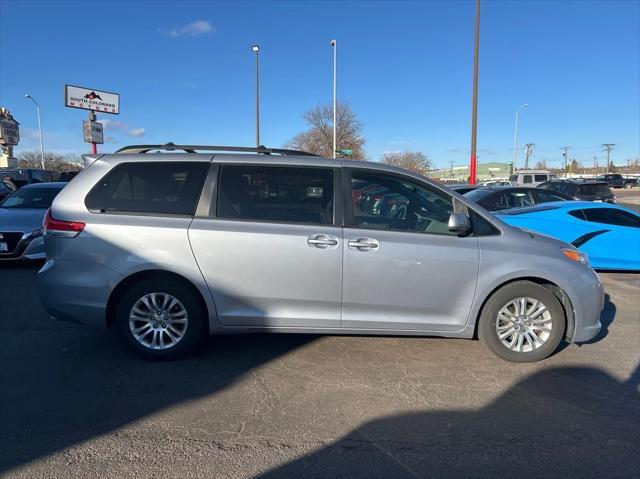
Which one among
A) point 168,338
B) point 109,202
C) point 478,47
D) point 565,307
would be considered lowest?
point 168,338

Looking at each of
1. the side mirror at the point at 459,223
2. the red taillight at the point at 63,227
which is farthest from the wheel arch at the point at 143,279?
the side mirror at the point at 459,223

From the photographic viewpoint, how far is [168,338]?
413cm

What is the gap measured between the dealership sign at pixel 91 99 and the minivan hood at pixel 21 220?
37.8 ft

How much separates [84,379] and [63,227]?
1330mm

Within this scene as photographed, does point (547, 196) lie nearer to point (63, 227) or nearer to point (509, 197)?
point (509, 197)

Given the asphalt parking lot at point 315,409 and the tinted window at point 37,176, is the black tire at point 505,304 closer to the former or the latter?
the asphalt parking lot at point 315,409

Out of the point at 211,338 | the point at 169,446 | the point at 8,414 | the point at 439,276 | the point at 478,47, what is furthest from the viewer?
the point at 478,47

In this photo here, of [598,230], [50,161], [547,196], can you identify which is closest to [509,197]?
[547,196]

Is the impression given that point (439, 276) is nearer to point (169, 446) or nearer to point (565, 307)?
point (565, 307)

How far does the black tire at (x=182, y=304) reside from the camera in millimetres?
4043

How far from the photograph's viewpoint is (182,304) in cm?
405

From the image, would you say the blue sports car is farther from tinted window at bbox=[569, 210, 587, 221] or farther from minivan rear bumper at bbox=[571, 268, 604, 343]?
minivan rear bumper at bbox=[571, 268, 604, 343]

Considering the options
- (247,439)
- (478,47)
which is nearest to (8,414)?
(247,439)

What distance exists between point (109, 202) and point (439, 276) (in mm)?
3025
